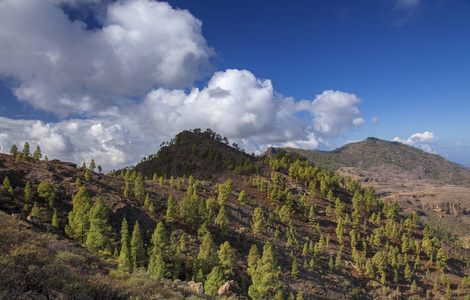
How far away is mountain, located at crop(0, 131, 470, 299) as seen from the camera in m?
17.8

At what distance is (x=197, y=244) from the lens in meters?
62.2

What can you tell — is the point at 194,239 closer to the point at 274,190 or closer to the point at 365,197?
the point at 274,190

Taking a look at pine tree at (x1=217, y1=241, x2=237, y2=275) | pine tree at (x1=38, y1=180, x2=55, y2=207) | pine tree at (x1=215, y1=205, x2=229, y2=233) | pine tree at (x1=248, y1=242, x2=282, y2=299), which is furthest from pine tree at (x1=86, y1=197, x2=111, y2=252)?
pine tree at (x1=215, y1=205, x2=229, y2=233)

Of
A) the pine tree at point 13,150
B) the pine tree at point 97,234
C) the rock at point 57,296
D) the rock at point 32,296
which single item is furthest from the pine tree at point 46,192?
the rock at point 32,296

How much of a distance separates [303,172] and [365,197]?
38159mm

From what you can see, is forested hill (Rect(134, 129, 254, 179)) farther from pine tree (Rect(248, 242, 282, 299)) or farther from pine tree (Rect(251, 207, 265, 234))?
pine tree (Rect(248, 242, 282, 299))

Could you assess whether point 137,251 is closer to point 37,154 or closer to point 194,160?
point 37,154

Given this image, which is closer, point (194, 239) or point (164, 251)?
point (164, 251)

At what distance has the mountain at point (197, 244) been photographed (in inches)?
700

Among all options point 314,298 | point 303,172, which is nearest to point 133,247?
point 314,298

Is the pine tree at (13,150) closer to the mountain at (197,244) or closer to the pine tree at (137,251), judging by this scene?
the mountain at (197,244)

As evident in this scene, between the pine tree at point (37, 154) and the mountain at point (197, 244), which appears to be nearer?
the mountain at point (197, 244)

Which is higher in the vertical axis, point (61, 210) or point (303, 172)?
point (303, 172)

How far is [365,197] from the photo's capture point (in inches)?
5157
